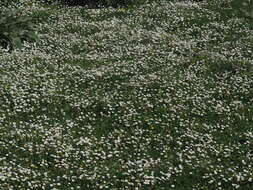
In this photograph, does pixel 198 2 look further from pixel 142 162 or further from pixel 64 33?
Answer: pixel 142 162

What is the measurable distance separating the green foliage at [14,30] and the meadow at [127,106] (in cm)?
372

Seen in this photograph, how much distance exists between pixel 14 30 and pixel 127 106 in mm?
8295

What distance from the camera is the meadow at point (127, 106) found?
525 inches

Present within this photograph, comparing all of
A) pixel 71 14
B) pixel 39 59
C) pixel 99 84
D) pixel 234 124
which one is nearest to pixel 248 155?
pixel 234 124

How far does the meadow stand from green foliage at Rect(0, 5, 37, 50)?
3.72 m

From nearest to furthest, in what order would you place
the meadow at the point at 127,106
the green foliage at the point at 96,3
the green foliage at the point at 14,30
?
the green foliage at the point at 14,30 → the meadow at the point at 127,106 → the green foliage at the point at 96,3

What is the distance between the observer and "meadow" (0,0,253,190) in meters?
13.3

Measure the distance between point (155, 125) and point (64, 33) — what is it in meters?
10.4

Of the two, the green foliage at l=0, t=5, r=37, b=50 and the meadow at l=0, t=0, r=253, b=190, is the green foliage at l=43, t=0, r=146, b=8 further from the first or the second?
the green foliage at l=0, t=5, r=37, b=50

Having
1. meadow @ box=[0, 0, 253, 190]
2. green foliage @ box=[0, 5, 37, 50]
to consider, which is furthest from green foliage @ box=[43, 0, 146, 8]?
green foliage @ box=[0, 5, 37, 50]

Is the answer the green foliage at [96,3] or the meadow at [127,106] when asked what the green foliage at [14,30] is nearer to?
the meadow at [127,106]

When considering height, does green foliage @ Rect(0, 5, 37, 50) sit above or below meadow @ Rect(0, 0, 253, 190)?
above

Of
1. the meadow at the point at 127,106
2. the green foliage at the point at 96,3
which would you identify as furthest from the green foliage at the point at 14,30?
the green foliage at the point at 96,3

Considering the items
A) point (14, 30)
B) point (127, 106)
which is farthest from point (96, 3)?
point (14, 30)
